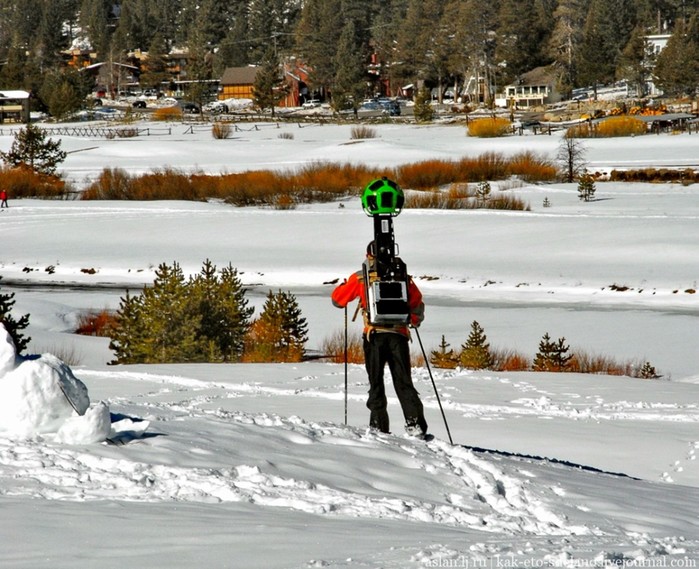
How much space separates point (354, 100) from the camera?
10525 centimetres

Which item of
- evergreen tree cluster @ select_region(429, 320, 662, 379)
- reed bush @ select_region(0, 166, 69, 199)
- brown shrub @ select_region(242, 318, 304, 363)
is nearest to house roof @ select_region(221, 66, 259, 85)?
reed bush @ select_region(0, 166, 69, 199)

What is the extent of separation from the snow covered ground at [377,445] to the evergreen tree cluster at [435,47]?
2868 inches

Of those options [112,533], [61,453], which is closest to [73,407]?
[61,453]

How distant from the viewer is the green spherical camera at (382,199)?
333 inches

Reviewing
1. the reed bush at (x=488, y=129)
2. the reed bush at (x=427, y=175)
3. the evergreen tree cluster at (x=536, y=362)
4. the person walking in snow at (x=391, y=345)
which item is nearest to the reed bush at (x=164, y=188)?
the reed bush at (x=427, y=175)

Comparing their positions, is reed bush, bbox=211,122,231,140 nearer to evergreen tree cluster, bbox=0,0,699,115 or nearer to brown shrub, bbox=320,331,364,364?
evergreen tree cluster, bbox=0,0,699,115

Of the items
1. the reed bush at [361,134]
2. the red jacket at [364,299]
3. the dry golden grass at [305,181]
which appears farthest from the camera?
the reed bush at [361,134]

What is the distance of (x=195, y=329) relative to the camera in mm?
19109

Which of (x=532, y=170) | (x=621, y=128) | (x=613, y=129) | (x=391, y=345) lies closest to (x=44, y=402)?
(x=391, y=345)

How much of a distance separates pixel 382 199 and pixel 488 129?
71.5m

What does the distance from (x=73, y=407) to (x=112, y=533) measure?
1928 mm

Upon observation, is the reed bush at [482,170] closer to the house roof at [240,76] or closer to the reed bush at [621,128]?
the reed bush at [621,128]

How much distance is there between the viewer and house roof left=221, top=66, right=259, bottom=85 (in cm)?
12912

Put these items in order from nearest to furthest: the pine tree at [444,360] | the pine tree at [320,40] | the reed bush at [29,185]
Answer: the pine tree at [444,360] < the reed bush at [29,185] < the pine tree at [320,40]
